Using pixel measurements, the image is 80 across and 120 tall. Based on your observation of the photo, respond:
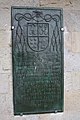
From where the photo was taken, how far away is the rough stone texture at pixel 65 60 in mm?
4086

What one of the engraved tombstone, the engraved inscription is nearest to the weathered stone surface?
the engraved tombstone

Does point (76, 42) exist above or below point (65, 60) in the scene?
above

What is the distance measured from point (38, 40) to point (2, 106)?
3.10 feet

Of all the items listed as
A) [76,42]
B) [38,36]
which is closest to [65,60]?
[76,42]

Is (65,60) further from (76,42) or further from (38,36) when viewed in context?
(38,36)

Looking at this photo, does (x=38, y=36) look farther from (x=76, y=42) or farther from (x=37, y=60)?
(x=76, y=42)

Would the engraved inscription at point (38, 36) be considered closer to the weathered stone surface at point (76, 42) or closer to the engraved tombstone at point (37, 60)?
the engraved tombstone at point (37, 60)

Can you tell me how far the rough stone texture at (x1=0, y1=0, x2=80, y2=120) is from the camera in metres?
4.09

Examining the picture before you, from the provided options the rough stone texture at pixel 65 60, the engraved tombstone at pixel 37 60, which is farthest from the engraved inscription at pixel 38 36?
the rough stone texture at pixel 65 60

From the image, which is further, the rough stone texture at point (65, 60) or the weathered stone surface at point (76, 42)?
the weathered stone surface at point (76, 42)

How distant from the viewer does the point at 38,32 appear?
13.6 feet

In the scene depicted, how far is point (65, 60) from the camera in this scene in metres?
4.22

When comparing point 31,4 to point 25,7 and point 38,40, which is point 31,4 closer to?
point 25,7

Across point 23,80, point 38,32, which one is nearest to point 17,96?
point 23,80
